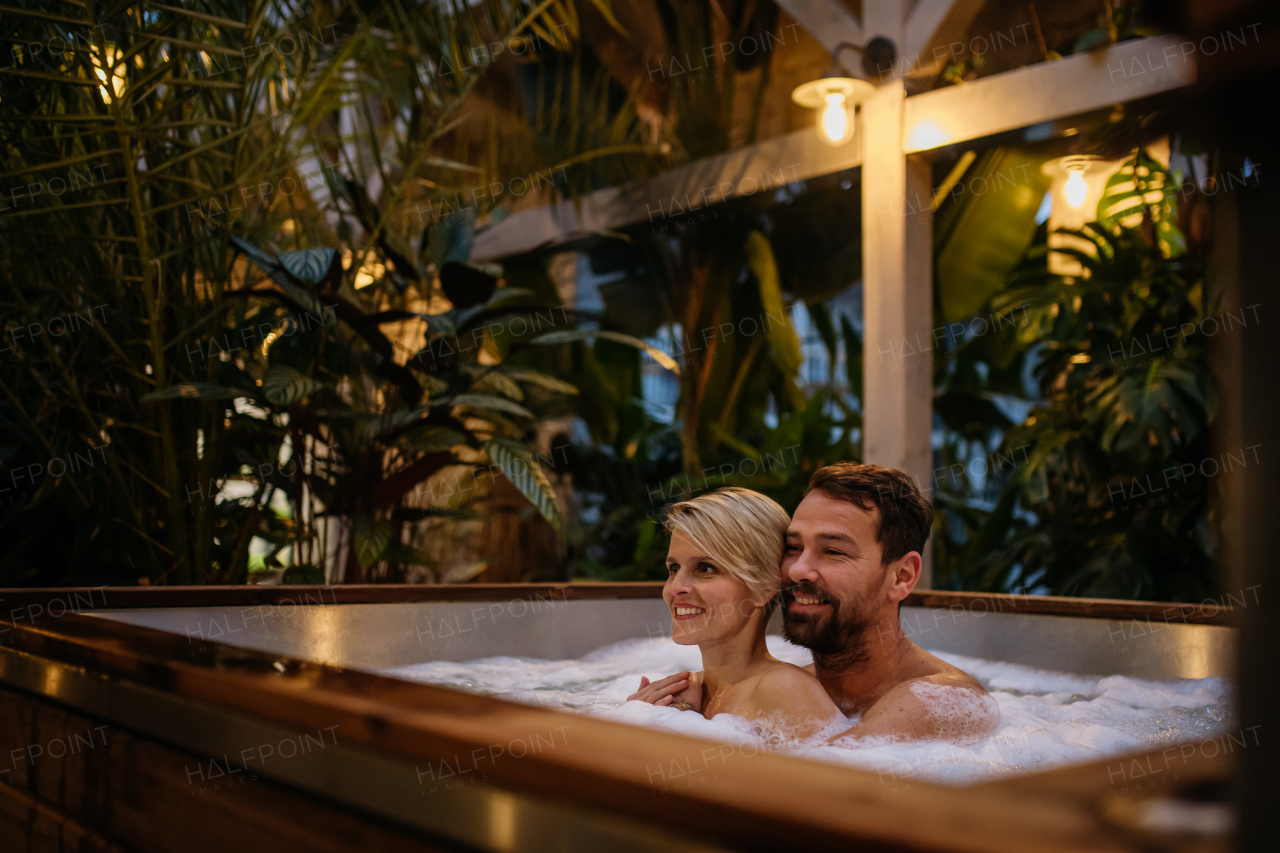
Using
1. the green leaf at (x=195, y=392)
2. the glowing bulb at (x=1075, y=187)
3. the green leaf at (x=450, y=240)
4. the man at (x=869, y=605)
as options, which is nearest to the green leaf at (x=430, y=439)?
the green leaf at (x=195, y=392)

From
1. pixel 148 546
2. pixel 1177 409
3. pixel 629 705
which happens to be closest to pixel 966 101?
pixel 1177 409

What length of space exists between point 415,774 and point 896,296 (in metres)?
2.69

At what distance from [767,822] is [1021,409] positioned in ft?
19.1

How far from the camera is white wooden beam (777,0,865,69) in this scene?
3.08 metres

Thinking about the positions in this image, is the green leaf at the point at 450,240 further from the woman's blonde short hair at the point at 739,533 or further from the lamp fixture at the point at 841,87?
the woman's blonde short hair at the point at 739,533

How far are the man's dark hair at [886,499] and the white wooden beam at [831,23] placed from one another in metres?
2.18

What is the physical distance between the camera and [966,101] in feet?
9.48

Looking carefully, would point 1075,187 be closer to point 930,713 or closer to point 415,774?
point 930,713

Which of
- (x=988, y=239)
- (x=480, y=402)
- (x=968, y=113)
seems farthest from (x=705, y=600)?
(x=988, y=239)

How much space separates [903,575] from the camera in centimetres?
130

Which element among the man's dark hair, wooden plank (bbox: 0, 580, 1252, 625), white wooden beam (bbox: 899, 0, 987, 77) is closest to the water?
wooden plank (bbox: 0, 580, 1252, 625)

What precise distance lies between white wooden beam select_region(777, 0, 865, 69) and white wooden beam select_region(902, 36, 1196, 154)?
0.28m

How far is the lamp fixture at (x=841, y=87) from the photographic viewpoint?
2.92 m

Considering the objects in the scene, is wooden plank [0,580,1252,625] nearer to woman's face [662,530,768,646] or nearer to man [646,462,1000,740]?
man [646,462,1000,740]
